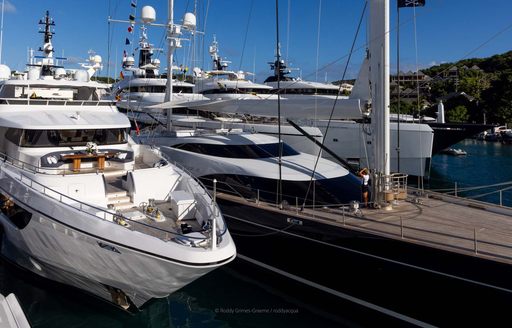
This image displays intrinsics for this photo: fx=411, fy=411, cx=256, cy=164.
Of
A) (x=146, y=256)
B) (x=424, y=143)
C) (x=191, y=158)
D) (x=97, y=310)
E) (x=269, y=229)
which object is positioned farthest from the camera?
(x=424, y=143)

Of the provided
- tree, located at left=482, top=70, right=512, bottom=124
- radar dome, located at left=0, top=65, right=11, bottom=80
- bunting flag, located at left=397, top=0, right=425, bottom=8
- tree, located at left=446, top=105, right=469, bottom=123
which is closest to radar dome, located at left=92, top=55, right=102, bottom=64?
radar dome, located at left=0, top=65, right=11, bottom=80

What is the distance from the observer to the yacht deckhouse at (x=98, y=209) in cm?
686

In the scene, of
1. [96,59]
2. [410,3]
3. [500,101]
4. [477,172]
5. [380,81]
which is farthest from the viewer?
[500,101]

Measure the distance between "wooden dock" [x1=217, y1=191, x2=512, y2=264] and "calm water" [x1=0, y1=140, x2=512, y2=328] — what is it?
1917mm

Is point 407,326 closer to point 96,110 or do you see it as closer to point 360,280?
point 360,280

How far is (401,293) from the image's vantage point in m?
8.02

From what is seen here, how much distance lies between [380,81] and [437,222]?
350cm

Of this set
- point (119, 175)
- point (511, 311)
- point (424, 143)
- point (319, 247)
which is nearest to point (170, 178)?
point (119, 175)

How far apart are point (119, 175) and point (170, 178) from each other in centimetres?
124

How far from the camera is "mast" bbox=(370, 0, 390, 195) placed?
973 cm

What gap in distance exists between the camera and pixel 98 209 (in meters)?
7.20

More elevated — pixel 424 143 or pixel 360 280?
pixel 424 143

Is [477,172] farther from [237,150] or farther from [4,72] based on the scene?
[4,72]

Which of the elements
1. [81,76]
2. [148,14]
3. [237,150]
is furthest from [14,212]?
[148,14]
